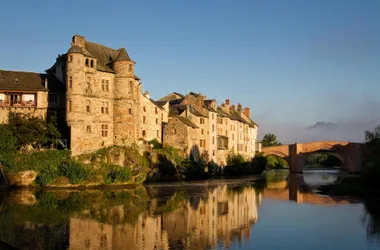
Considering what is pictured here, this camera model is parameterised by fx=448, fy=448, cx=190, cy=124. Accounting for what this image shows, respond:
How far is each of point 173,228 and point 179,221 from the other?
109 inches

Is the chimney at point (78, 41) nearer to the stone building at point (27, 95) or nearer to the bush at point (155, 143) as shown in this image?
the stone building at point (27, 95)

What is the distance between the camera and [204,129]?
85312 millimetres

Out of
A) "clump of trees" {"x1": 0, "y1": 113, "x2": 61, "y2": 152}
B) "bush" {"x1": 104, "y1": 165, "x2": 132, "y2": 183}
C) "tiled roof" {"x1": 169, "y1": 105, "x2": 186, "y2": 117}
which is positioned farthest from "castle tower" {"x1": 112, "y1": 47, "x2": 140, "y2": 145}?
"tiled roof" {"x1": 169, "y1": 105, "x2": 186, "y2": 117}

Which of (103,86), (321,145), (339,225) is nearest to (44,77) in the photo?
(103,86)

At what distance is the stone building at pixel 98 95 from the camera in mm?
58094

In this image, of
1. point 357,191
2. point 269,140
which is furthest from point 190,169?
point 269,140

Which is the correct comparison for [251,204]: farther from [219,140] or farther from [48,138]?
→ [219,140]

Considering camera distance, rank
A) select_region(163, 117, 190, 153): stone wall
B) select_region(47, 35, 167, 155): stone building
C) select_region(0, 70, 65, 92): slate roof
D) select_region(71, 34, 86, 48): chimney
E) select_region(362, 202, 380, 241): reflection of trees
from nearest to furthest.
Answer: select_region(362, 202, 380, 241): reflection of trees → select_region(47, 35, 167, 155): stone building → select_region(71, 34, 86, 48): chimney → select_region(0, 70, 65, 92): slate roof → select_region(163, 117, 190, 153): stone wall

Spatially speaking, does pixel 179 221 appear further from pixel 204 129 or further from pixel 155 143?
pixel 204 129

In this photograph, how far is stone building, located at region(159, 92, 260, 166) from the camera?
253ft

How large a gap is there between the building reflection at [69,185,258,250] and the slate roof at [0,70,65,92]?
28232 mm

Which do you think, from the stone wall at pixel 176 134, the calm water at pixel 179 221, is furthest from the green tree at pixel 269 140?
the calm water at pixel 179 221

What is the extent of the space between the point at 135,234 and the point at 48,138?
1303 inches

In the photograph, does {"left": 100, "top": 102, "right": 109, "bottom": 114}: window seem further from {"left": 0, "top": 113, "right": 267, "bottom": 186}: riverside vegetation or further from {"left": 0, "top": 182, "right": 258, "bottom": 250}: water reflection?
{"left": 0, "top": 182, "right": 258, "bottom": 250}: water reflection
